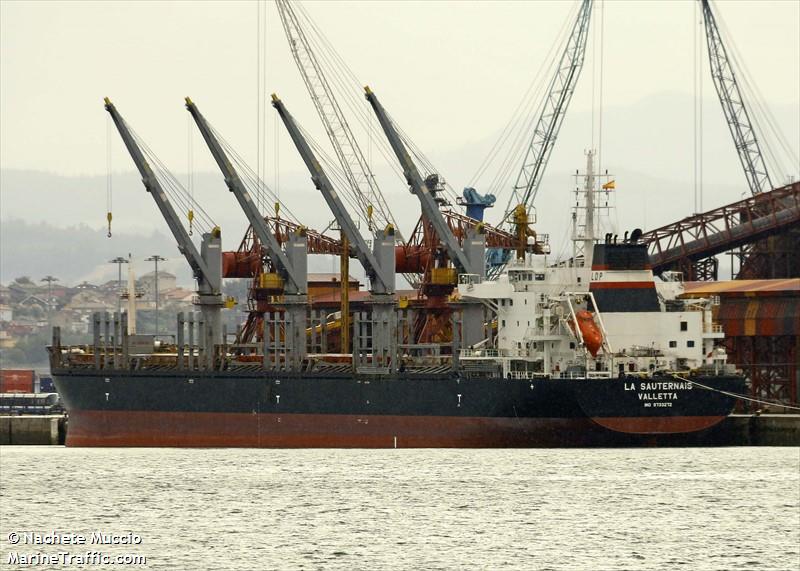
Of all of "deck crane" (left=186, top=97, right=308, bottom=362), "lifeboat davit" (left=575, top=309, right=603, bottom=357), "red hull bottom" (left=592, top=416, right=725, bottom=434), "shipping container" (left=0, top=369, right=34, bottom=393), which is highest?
"deck crane" (left=186, top=97, right=308, bottom=362)

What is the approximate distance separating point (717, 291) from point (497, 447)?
21930 mm

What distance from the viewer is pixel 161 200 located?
336 feet

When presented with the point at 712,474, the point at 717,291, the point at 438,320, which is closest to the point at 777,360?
the point at 717,291

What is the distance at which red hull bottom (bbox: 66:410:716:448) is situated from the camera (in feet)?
261

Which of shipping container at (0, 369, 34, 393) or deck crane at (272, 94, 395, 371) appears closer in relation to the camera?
deck crane at (272, 94, 395, 371)

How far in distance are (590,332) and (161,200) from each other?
107 feet

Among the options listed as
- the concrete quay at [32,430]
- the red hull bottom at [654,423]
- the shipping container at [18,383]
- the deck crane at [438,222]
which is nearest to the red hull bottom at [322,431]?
the red hull bottom at [654,423]

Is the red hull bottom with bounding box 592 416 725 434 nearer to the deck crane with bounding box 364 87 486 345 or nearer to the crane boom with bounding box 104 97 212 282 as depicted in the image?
the deck crane with bounding box 364 87 486 345

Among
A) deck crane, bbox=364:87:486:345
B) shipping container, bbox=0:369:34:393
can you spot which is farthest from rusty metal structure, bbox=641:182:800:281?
shipping container, bbox=0:369:34:393

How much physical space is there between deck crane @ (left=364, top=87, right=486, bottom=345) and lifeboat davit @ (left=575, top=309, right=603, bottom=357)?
16.8 metres

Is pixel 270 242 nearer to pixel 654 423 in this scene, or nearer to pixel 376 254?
pixel 376 254

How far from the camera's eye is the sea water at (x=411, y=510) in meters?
55.4

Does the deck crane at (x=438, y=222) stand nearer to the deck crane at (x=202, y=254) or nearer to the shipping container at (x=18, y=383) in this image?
the deck crane at (x=202, y=254)

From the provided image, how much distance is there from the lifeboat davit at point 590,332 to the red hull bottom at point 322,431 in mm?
3171
